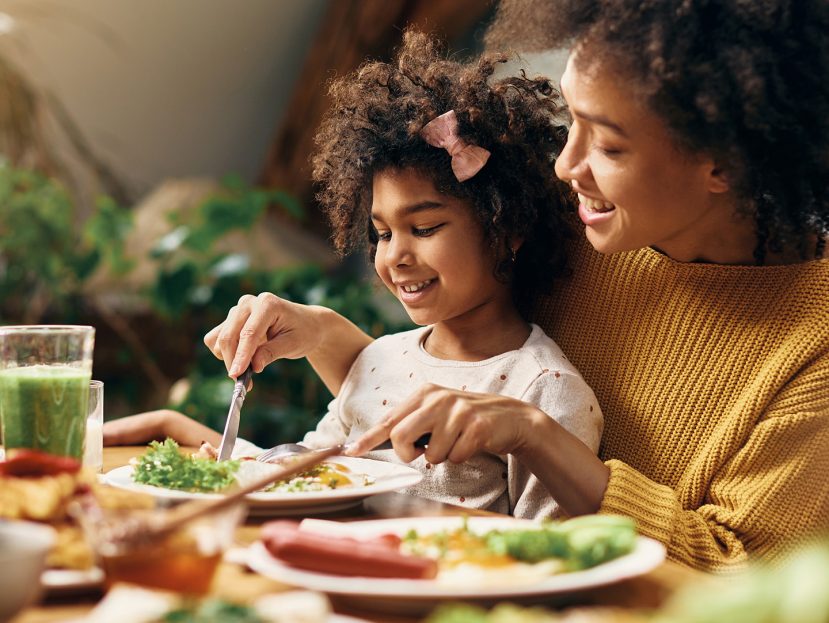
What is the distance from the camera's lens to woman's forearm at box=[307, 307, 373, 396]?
5.66 ft

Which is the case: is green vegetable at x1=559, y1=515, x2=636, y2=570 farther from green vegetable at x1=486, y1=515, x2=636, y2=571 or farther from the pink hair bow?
the pink hair bow

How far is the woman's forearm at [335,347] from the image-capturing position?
1.73 m

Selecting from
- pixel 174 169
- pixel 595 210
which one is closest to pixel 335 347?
pixel 595 210

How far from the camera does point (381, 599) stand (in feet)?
2.49

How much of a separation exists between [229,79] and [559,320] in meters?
2.71

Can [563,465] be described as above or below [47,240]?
above

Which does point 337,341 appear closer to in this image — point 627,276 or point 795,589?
point 627,276

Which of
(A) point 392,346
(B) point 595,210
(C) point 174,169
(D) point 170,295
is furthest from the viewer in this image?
(C) point 174,169

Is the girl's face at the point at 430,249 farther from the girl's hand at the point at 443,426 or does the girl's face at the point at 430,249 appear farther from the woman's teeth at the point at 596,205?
the girl's hand at the point at 443,426

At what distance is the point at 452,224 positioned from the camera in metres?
1.59

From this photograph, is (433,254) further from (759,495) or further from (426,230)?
(759,495)

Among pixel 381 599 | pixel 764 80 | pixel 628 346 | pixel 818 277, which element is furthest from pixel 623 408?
pixel 381 599

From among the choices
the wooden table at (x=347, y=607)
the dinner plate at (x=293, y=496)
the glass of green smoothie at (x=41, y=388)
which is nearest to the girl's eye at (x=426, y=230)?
the dinner plate at (x=293, y=496)

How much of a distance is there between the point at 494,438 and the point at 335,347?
60cm
